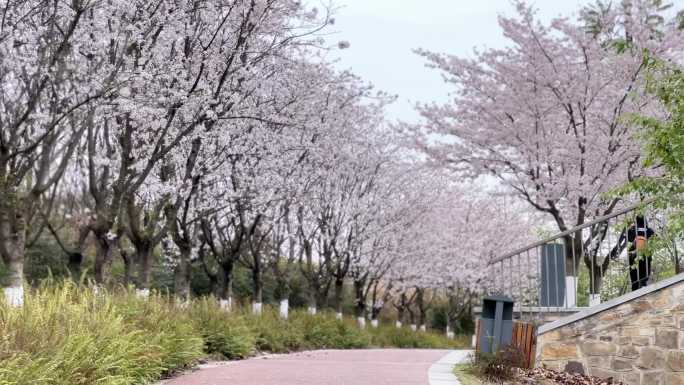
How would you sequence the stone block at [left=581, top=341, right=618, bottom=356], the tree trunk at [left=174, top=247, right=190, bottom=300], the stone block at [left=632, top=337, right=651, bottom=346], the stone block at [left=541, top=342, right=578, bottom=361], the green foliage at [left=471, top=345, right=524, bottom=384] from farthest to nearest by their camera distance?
the tree trunk at [left=174, top=247, right=190, bottom=300] < the stone block at [left=541, top=342, right=578, bottom=361] < the stone block at [left=581, top=341, right=618, bottom=356] < the stone block at [left=632, top=337, right=651, bottom=346] < the green foliage at [left=471, top=345, right=524, bottom=384]

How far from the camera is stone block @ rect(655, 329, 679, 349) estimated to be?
11.8 m

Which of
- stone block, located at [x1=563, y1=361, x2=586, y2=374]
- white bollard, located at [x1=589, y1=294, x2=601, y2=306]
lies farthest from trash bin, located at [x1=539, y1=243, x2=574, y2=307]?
stone block, located at [x1=563, y1=361, x2=586, y2=374]

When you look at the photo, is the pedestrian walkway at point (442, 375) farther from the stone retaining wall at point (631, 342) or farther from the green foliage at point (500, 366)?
the stone retaining wall at point (631, 342)

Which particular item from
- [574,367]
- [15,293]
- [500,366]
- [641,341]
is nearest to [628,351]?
[641,341]

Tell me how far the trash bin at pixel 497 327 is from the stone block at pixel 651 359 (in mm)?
2219

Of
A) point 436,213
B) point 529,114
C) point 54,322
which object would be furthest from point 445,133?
point 436,213

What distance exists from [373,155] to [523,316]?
43.0 feet

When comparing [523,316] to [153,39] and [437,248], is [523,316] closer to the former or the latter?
[153,39]

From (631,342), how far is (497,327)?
7.82ft

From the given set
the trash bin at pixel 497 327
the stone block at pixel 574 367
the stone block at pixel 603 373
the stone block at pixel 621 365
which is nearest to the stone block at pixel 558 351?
the stone block at pixel 574 367

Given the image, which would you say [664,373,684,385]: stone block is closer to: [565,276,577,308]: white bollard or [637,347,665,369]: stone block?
[637,347,665,369]: stone block

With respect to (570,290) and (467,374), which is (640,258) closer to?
(570,290)

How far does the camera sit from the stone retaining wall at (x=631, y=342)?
38.7ft

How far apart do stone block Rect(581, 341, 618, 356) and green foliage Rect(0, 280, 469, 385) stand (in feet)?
18.5
